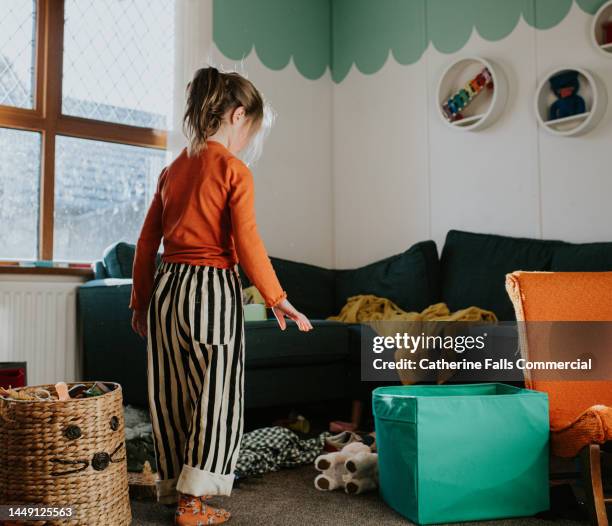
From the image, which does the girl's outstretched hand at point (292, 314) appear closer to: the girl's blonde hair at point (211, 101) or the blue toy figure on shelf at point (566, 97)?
the girl's blonde hair at point (211, 101)

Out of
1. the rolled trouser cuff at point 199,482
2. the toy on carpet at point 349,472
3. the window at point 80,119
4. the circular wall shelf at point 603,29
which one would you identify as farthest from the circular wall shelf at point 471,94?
the rolled trouser cuff at point 199,482

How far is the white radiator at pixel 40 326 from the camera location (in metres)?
2.90

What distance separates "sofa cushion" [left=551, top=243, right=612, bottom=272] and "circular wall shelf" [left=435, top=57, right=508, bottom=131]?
825 mm

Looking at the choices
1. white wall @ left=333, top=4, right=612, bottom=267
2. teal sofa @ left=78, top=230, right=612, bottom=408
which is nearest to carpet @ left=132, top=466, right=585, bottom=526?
teal sofa @ left=78, top=230, right=612, bottom=408

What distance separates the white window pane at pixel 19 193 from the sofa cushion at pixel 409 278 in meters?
1.67

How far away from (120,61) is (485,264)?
212 cm

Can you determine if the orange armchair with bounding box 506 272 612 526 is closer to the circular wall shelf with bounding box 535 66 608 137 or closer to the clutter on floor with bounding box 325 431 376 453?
the clutter on floor with bounding box 325 431 376 453

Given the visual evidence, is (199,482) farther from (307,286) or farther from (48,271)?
(307,286)

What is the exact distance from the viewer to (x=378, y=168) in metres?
3.80

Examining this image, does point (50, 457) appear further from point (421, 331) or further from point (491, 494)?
point (421, 331)

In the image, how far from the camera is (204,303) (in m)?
1.60

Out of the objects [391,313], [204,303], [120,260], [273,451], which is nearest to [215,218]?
[204,303]

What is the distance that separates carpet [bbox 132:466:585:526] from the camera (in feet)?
5.37

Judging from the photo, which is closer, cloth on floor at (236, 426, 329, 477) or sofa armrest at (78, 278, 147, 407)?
cloth on floor at (236, 426, 329, 477)
